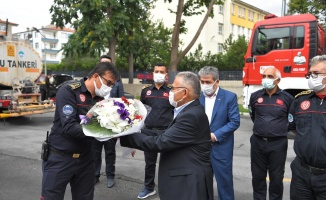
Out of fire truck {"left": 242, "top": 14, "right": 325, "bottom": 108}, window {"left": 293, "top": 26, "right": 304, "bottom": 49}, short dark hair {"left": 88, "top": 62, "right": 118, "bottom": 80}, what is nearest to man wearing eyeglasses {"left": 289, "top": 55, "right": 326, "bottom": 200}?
short dark hair {"left": 88, "top": 62, "right": 118, "bottom": 80}

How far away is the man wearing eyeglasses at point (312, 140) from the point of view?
2.77 meters

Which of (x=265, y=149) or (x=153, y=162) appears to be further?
(x=153, y=162)

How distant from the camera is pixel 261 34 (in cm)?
863

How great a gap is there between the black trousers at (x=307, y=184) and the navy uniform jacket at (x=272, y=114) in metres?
0.99

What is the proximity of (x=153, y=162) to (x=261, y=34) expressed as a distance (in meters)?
5.63

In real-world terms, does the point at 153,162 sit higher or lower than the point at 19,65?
lower

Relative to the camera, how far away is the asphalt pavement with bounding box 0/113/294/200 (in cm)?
459

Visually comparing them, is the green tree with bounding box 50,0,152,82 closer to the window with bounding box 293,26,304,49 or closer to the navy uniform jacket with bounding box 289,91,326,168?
the window with bounding box 293,26,304,49

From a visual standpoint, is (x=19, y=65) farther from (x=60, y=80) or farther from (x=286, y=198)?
(x=286, y=198)

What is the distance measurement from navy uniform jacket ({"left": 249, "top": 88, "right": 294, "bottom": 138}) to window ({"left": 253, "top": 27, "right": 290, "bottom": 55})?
15.4 ft

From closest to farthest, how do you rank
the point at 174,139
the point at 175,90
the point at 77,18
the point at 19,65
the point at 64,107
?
the point at 174,139 → the point at 175,90 → the point at 64,107 → the point at 19,65 → the point at 77,18

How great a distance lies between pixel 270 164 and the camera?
12.8 feet

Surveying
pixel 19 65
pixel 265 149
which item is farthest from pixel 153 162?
pixel 19 65

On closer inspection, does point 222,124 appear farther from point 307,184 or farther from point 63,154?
point 63,154
